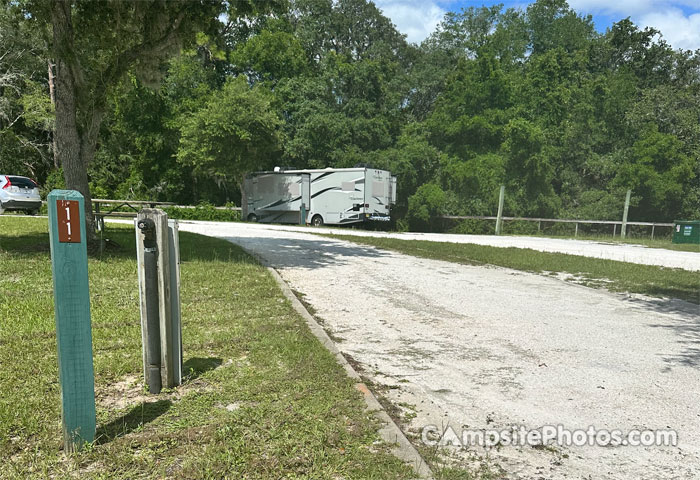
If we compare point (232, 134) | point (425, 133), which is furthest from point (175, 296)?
point (425, 133)

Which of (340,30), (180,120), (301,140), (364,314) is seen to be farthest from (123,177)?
(364,314)

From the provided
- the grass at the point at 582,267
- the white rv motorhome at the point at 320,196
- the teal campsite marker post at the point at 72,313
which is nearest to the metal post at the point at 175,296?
the teal campsite marker post at the point at 72,313

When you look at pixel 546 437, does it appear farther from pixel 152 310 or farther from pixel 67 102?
pixel 67 102

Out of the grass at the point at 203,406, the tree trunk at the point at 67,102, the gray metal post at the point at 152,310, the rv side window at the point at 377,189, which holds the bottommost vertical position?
the grass at the point at 203,406

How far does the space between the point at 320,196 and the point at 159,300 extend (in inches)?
954

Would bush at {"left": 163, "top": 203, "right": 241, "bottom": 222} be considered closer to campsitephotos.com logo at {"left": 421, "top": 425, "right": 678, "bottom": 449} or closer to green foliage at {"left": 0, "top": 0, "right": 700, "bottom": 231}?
green foliage at {"left": 0, "top": 0, "right": 700, "bottom": 231}

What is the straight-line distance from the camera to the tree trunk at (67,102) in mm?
9695

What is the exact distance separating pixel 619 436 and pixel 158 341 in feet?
10.4

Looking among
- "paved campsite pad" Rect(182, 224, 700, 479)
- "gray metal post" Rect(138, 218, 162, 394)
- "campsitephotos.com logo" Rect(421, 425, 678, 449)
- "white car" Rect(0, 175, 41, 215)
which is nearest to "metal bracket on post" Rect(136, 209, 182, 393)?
"gray metal post" Rect(138, 218, 162, 394)

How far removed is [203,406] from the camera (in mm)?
A: 3469

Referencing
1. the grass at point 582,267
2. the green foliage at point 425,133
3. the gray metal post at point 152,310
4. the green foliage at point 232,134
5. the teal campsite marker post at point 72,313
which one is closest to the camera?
the teal campsite marker post at point 72,313

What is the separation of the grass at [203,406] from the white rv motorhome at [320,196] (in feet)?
66.8

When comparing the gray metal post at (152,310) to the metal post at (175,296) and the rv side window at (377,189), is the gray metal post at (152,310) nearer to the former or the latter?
the metal post at (175,296)

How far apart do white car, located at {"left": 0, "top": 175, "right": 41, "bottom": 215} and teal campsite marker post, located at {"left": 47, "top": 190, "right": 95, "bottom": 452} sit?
2232cm
